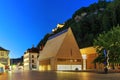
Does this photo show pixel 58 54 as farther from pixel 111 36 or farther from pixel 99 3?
pixel 99 3

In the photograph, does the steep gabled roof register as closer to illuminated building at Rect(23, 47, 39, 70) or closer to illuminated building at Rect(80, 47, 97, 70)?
illuminated building at Rect(80, 47, 97, 70)

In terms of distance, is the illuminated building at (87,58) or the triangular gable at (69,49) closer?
the illuminated building at (87,58)

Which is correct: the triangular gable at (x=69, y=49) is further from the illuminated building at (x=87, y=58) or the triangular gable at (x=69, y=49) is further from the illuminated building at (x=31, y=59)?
the illuminated building at (x=31, y=59)

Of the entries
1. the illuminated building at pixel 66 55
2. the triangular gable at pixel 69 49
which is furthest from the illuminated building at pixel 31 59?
the triangular gable at pixel 69 49

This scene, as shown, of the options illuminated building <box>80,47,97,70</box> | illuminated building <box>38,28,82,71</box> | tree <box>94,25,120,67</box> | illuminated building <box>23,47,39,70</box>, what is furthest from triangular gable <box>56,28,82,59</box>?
illuminated building <box>23,47,39,70</box>

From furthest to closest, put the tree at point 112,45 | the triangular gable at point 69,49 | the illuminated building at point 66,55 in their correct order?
the triangular gable at point 69,49 → the illuminated building at point 66,55 → the tree at point 112,45

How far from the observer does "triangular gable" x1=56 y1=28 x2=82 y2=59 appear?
306ft

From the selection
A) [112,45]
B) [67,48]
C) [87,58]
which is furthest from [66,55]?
[112,45]

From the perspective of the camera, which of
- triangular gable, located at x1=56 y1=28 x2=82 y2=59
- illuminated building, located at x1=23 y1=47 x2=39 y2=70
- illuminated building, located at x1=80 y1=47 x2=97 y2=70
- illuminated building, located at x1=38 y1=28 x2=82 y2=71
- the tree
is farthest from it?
illuminated building, located at x1=23 y1=47 x2=39 y2=70

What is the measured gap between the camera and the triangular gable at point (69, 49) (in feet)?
306

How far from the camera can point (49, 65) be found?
100188 mm

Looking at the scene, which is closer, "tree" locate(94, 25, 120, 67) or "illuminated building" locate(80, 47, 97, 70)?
"tree" locate(94, 25, 120, 67)

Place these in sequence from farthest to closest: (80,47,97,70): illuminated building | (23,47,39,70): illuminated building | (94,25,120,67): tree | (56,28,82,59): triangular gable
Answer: (23,47,39,70): illuminated building
(56,28,82,59): triangular gable
(80,47,97,70): illuminated building
(94,25,120,67): tree

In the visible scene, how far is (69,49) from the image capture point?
A: 9462 cm
